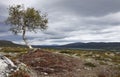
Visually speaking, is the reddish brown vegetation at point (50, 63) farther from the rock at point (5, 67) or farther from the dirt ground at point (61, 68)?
the rock at point (5, 67)

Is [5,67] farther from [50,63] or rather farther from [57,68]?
[50,63]

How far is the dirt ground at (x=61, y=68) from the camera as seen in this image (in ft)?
94.8

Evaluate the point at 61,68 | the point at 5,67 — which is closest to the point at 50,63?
the point at 61,68

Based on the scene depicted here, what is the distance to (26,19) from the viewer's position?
76500 millimetres

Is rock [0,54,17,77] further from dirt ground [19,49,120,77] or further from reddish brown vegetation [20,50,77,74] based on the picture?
reddish brown vegetation [20,50,77,74]

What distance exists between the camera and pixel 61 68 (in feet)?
107

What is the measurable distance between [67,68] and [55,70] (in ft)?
7.94

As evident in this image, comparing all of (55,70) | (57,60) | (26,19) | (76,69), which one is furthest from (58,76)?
(26,19)

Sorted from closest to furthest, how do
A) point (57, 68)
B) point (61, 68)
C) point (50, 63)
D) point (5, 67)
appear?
point (5, 67)
point (57, 68)
point (61, 68)
point (50, 63)

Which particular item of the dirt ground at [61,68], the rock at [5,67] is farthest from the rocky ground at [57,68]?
the rock at [5,67]

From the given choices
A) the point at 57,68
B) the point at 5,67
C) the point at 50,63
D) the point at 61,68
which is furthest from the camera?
the point at 50,63

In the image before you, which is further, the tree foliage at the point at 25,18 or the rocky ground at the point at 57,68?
the tree foliage at the point at 25,18

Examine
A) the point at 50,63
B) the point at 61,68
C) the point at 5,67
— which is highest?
the point at 5,67

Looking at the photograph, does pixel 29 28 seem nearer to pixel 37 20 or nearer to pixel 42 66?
pixel 37 20
